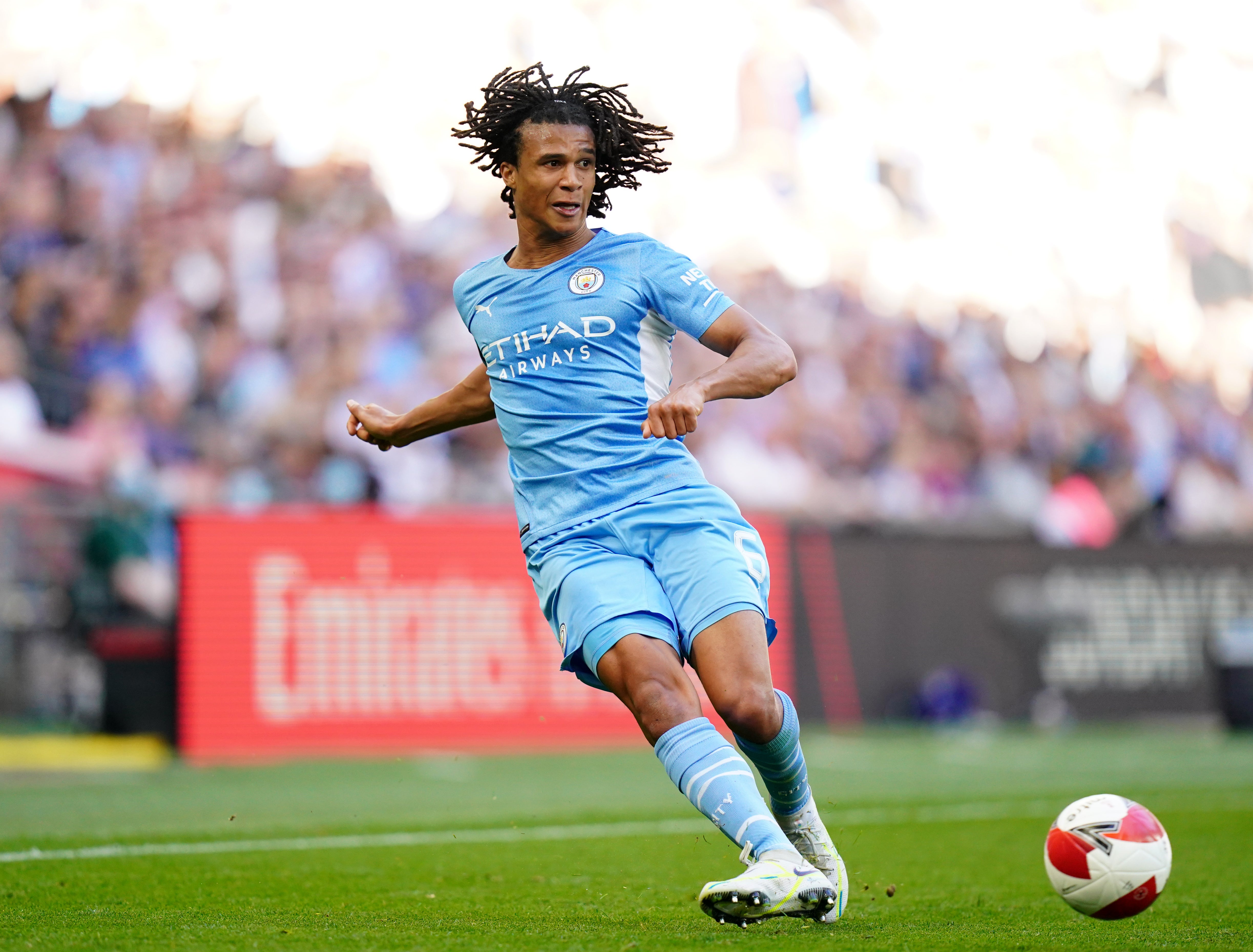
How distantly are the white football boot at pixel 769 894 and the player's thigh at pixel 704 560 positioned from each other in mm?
722

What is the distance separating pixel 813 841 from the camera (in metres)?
4.98

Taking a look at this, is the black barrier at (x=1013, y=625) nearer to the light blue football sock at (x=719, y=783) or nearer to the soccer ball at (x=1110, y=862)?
the soccer ball at (x=1110, y=862)

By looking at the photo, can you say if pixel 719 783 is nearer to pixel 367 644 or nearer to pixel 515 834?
pixel 515 834

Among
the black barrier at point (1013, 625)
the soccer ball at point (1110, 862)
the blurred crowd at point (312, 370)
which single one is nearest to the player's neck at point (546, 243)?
the soccer ball at point (1110, 862)

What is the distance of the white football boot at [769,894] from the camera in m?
4.03

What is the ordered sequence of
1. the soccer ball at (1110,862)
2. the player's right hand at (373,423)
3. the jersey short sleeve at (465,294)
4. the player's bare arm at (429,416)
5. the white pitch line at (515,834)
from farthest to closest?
the white pitch line at (515,834) < the player's right hand at (373,423) < the player's bare arm at (429,416) < the jersey short sleeve at (465,294) < the soccer ball at (1110,862)

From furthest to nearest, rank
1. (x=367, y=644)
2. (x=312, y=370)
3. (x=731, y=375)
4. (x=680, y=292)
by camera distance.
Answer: (x=312, y=370) → (x=367, y=644) → (x=680, y=292) → (x=731, y=375)

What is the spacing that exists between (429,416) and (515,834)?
9.23ft

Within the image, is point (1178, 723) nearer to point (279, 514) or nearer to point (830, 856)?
point (279, 514)

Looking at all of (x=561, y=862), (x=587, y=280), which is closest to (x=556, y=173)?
(x=587, y=280)

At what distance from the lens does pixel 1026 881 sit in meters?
6.02

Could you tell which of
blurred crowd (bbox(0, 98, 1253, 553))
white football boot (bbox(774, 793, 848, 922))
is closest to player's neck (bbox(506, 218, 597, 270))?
white football boot (bbox(774, 793, 848, 922))

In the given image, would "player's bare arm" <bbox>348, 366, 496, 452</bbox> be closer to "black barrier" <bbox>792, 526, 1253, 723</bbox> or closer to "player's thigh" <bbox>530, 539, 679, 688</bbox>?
"player's thigh" <bbox>530, 539, 679, 688</bbox>

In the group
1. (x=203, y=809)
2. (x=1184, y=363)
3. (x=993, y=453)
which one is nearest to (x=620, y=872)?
(x=203, y=809)
